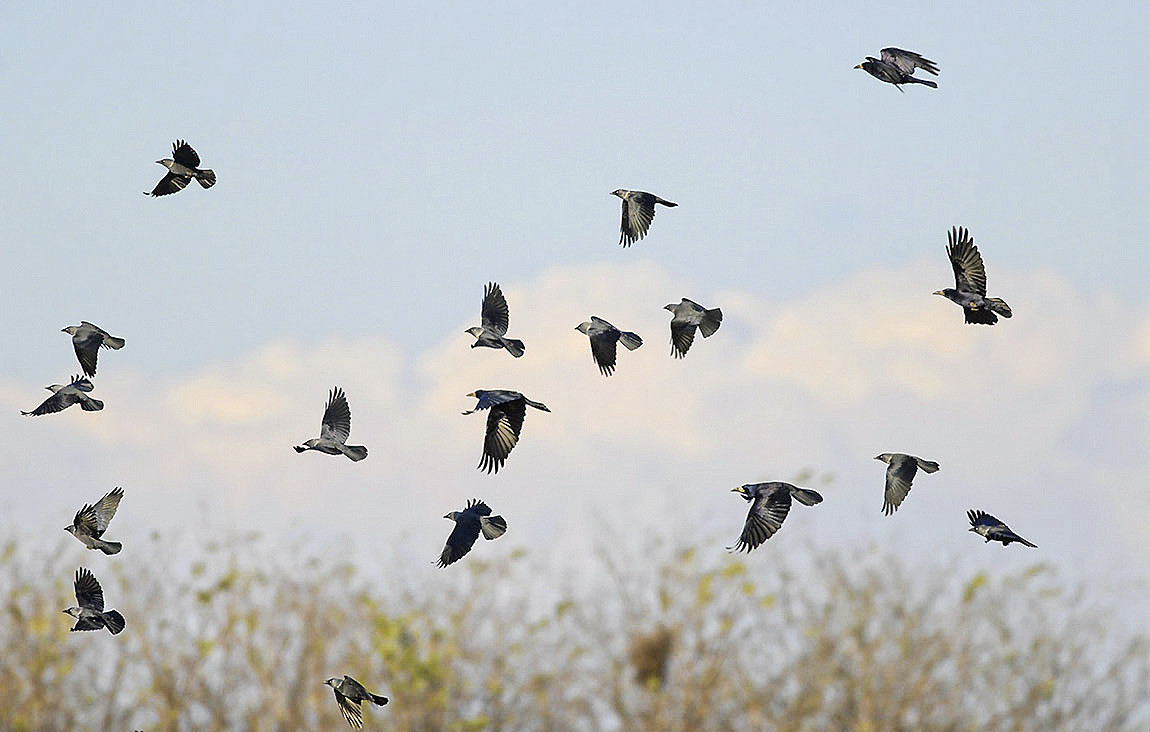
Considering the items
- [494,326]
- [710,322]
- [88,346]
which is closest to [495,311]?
→ [494,326]

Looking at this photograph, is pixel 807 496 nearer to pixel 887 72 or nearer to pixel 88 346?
pixel 887 72

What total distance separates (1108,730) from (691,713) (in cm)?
578

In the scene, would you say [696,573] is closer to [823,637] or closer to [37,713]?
[823,637]

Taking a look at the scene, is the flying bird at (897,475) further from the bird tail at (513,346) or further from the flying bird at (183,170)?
the flying bird at (183,170)

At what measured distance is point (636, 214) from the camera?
523 inches

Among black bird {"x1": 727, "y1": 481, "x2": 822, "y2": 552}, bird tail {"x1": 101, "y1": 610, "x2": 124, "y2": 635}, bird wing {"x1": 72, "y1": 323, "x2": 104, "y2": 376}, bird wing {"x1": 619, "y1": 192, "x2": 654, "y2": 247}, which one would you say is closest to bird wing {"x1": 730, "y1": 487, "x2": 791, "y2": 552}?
black bird {"x1": 727, "y1": 481, "x2": 822, "y2": 552}

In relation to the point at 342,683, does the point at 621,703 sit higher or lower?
higher

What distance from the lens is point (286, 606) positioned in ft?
82.9

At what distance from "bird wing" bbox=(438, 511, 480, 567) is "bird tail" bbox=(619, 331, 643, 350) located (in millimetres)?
1649

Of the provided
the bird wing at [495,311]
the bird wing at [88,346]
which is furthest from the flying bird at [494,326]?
the bird wing at [88,346]

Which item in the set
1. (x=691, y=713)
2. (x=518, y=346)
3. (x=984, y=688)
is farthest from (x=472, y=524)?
(x=984, y=688)

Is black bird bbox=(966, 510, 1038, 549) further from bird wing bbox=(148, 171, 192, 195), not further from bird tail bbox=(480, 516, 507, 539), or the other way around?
bird wing bbox=(148, 171, 192, 195)

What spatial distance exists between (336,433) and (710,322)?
108 inches

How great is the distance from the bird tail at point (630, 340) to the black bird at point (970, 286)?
2032 mm
